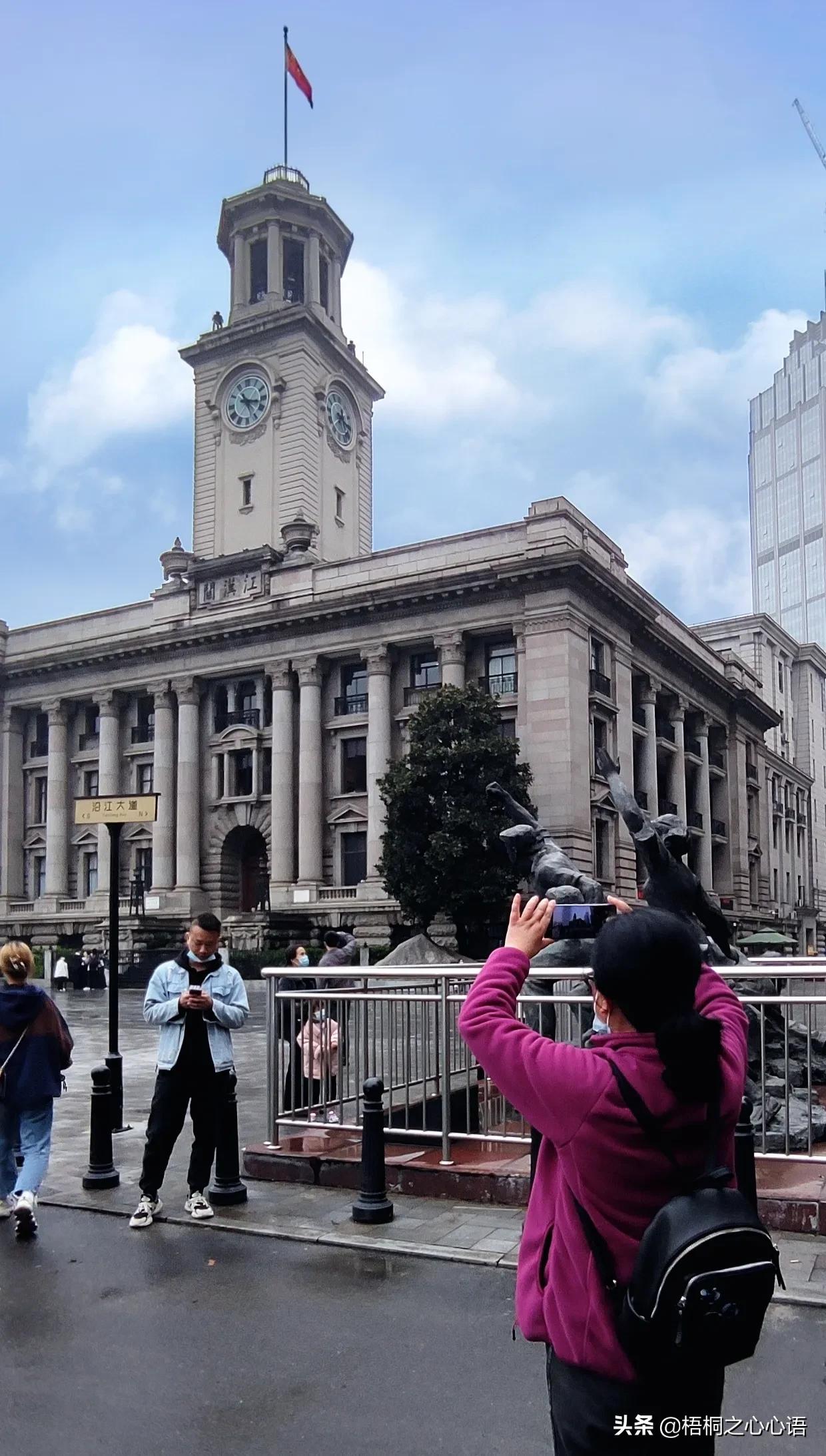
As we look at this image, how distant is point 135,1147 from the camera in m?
11.6

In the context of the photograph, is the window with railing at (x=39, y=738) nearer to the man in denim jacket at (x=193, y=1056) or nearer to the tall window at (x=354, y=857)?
the tall window at (x=354, y=857)

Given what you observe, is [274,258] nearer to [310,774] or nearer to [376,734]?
[376,734]

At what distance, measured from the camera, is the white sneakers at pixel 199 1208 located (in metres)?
8.30

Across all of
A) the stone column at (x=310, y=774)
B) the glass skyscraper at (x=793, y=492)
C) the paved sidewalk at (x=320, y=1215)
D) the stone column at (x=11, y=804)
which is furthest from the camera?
the glass skyscraper at (x=793, y=492)

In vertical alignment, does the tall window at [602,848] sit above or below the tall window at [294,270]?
below

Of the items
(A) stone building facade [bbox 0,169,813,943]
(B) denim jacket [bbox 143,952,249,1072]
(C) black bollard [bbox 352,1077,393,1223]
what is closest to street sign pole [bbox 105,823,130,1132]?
(B) denim jacket [bbox 143,952,249,1072]

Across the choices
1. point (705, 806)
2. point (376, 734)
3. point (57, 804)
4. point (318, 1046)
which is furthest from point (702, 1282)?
point (705, 806)

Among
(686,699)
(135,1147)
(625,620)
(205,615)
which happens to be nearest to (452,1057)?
(135,1147)

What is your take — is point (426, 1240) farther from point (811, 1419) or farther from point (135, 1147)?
point (135, 1147)

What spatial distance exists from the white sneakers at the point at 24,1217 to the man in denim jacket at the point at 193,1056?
682mm

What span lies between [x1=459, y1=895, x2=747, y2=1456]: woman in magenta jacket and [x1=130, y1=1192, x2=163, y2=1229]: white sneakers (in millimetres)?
5935

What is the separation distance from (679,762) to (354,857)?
18.1m

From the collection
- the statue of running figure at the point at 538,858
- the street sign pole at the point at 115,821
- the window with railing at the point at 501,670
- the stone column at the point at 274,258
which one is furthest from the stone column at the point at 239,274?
the statue of running figure at the point at 538,858

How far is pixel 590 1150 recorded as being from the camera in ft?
9.06
